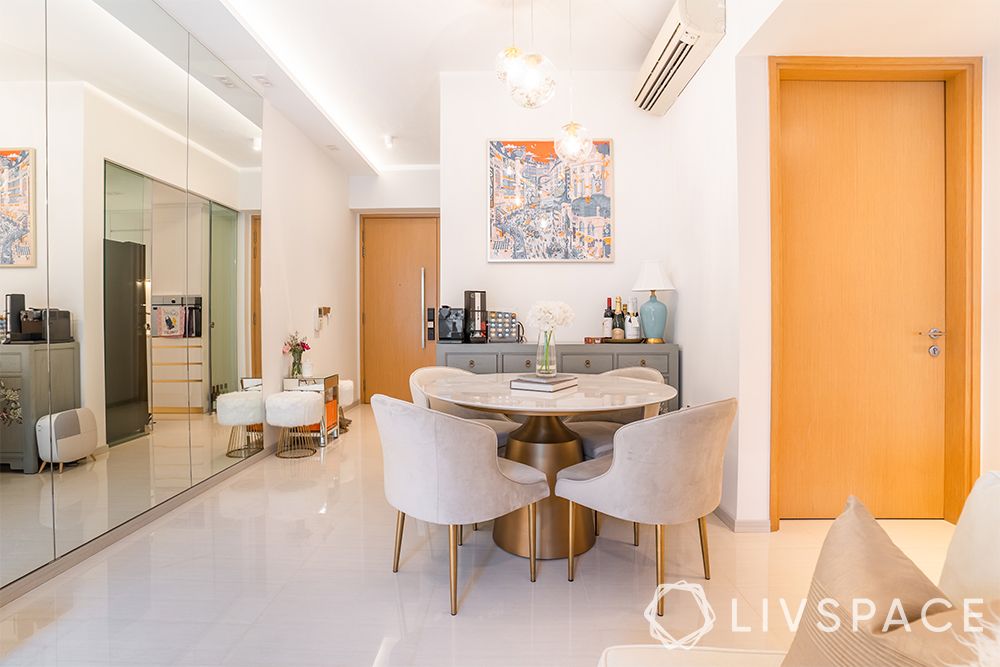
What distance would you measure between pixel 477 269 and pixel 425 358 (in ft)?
9.41

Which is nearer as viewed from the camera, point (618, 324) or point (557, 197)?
point (618, 324)

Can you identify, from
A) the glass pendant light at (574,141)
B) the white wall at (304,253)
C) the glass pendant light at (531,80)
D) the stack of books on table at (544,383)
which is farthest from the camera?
the white wall at (304,253)

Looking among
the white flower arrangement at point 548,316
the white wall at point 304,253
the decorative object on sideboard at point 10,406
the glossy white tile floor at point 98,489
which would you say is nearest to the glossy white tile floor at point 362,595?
the glossy white tile floor at point 98,489

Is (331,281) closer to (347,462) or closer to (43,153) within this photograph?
(347,462)

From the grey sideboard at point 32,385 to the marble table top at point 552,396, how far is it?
5.14ft

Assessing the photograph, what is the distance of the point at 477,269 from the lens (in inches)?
166

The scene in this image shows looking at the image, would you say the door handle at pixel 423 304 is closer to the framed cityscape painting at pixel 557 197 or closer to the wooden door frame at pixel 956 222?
the framed cityscape painting at pixel 557 197

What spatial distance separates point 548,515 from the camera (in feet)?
8.37

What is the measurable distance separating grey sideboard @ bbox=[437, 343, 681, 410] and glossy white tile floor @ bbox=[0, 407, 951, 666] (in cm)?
120

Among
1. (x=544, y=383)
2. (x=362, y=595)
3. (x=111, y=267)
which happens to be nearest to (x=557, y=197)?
(x=544, y=383)

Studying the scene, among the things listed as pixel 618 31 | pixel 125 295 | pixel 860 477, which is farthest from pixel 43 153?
pixel 860 477

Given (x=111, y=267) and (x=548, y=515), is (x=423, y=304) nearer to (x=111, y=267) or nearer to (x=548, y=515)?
(x=111, y=267)

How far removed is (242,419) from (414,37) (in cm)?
300

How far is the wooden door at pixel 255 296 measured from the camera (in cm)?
405
